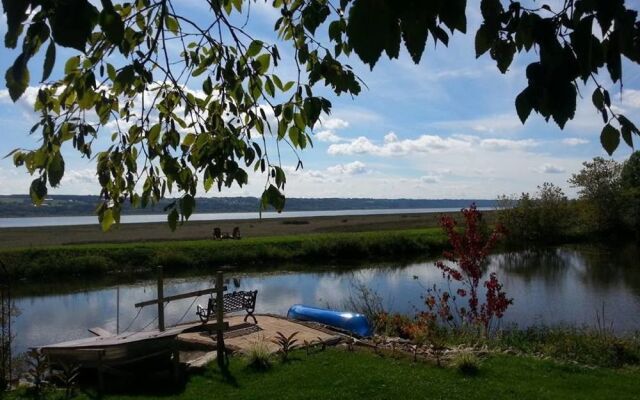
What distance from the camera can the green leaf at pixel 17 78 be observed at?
4.86 ft

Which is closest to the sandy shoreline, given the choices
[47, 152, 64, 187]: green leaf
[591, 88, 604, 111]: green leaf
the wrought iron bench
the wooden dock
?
the wrought iron bench

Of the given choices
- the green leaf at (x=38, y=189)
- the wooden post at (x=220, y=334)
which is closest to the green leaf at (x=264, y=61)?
the green leaf at (x=38, y=189)

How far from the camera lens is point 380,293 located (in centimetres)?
2194

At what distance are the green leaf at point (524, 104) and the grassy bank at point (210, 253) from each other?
3244cm

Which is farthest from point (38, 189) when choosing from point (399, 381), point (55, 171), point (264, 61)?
point (399, 381)

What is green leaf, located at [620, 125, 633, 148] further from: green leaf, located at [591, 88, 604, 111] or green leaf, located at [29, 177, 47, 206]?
green leaf, located at [29, 177, 47, 206]

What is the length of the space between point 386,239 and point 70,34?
40849mm

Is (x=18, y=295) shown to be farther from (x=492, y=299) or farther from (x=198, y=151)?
(x=198, y=151)

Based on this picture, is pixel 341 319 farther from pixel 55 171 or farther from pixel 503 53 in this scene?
pixel 503 53

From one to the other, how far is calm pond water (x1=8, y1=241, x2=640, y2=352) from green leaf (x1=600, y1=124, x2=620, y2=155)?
1206cm

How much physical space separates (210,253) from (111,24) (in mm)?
34945

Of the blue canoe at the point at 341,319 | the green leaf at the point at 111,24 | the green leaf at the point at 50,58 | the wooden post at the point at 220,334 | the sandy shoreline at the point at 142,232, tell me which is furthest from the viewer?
the sandy shoreline at the point at 142,232

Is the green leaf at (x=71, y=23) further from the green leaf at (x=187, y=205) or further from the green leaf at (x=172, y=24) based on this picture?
the green leaf at (x=172, y=24)

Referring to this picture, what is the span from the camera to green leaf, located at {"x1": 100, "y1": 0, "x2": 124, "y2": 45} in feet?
5.11
